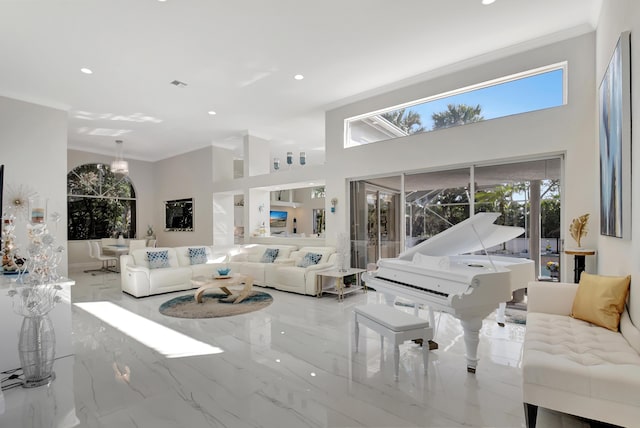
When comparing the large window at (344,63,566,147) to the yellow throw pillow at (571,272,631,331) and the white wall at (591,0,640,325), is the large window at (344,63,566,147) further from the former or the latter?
the yellow throw pillow at (571,272,631,331)

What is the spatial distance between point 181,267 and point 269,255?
5.98 feet

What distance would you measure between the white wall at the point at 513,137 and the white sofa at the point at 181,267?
2262mm

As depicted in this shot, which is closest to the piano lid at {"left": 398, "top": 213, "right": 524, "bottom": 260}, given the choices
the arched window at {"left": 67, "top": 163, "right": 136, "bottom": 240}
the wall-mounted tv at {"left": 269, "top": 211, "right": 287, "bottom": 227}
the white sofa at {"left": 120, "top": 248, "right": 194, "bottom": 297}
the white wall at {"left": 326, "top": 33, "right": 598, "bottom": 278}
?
the white wall at {"left": 326, "top": 33, "right": 598, "bottom": 278}

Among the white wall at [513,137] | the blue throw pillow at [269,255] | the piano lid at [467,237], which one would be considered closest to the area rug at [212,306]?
the blue throw pillow at [269,255]

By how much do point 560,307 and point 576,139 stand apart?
95.5 inches

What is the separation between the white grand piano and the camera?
9.01ft

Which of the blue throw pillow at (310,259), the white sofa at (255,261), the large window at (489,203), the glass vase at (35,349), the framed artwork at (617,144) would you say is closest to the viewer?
the framed artwork at (617,144)

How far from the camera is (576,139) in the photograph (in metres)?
4.12

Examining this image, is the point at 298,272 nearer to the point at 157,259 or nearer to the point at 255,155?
the point at 157,259

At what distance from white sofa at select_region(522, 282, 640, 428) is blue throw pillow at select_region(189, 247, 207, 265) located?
612cm

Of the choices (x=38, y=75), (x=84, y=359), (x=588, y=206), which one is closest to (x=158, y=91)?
(x=38, y=75)

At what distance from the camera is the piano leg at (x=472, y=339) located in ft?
9.15

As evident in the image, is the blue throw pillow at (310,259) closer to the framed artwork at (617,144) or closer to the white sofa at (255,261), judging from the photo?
the white sofa at (255,261)

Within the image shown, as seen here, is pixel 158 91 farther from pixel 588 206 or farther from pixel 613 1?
pixel 588 206
